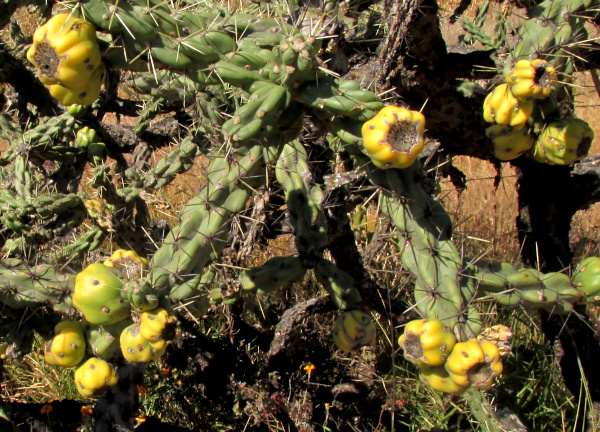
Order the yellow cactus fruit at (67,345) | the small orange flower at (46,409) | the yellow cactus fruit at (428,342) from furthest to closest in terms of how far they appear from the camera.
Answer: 1. the small orange flower at (46,409)
2. the yellow cactus fruit at (67,345)
3. the yellow cactus fruit at (428,342)

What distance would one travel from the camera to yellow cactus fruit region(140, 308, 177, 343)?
1480mm

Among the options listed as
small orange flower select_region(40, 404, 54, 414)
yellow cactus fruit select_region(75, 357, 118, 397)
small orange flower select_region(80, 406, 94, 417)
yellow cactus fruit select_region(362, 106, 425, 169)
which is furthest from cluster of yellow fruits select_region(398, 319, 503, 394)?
small orange flower select_region(40, 404, 54, 414)

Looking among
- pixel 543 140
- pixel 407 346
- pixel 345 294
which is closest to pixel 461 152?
pixel 543 140

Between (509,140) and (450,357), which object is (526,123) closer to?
(509,140)

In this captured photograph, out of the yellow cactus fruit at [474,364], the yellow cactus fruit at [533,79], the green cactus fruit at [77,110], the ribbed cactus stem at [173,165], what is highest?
the yellow cactus fruit at [533,79]

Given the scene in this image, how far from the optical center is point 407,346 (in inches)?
58.7

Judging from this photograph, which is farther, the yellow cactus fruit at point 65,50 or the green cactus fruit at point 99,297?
the green cactus fruit at point 99,297

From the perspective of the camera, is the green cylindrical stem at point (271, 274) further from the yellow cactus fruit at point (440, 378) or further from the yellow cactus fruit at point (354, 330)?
the yellow cactus fruit at point (440, 378)

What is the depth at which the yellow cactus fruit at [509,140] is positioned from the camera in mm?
1770

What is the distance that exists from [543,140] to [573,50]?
337 millimetres

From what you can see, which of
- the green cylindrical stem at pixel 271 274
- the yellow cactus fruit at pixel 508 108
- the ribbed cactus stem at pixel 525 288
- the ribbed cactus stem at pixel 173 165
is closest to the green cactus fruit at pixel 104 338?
the green cylindrical stem at pixel 271 274

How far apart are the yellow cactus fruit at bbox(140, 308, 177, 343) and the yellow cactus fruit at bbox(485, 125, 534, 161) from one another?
46.1 inches

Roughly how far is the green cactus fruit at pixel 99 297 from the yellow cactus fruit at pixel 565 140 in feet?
4.54

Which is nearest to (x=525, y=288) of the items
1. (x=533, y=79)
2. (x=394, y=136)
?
(x=533, y=79)
